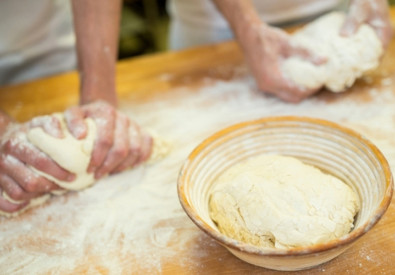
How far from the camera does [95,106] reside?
4.16 feet

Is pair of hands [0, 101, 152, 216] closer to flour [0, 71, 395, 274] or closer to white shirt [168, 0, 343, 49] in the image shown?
flour [0, 71, 395, 274]

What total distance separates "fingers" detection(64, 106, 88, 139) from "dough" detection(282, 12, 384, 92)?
683 millimetres

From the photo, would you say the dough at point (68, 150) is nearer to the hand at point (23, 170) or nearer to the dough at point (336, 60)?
the hand at point (23, 170)

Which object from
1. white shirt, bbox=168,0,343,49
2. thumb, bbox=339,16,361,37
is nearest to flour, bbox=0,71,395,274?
thumb, bbox=339,16,361,37

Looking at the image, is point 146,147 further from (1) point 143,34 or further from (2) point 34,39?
(1) point 143,34

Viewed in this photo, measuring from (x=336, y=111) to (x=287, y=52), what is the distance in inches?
10.2

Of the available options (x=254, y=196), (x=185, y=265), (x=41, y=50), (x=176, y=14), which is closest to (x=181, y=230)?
(x=185, y=265)

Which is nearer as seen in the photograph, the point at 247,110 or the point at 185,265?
the point at 185,265

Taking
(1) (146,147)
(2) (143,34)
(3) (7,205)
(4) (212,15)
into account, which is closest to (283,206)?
(1) (146,147)

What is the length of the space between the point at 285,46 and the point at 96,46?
0.64m

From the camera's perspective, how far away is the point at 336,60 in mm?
1385

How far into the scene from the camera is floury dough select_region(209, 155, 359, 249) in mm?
827

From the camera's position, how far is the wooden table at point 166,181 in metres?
0.94

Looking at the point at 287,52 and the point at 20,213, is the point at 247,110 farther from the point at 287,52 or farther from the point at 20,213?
the point at 20,213
